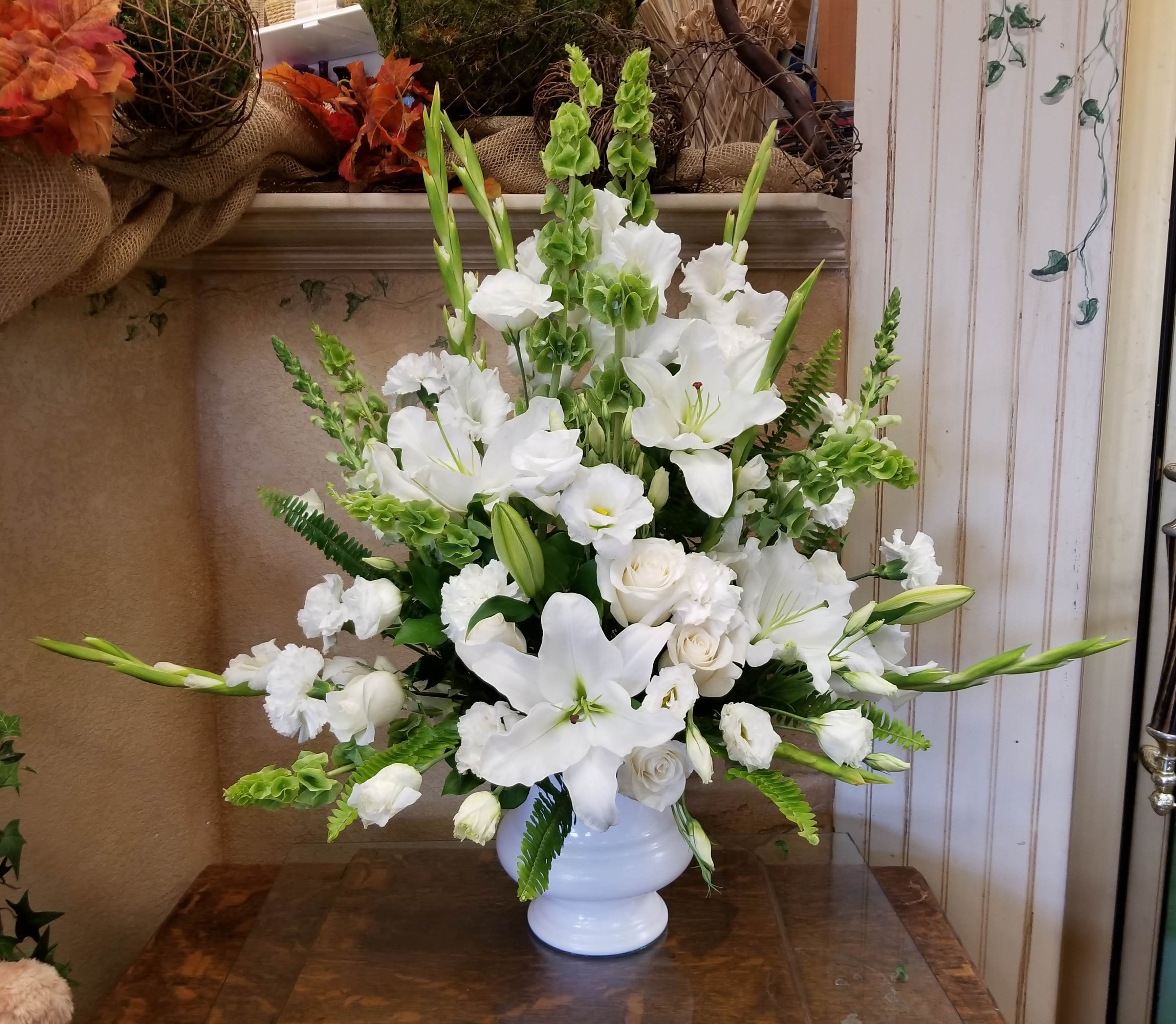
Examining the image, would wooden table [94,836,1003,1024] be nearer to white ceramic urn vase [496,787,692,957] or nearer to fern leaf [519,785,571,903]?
white ceramic urn vase [496,787,692,957]

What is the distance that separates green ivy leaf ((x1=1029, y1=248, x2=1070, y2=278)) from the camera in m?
1.08

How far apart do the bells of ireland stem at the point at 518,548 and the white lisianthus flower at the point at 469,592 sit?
11mm

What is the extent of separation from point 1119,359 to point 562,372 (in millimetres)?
786

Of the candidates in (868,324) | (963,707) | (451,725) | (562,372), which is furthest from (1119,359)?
(451,725)

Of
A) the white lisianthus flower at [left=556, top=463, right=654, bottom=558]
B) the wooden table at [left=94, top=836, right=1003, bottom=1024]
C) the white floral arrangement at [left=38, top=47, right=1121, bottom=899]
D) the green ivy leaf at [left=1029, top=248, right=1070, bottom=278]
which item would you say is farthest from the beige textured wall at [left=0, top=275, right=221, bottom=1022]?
the green ivy leaf at [left=1029, top=248, right=1070, bottom=278]

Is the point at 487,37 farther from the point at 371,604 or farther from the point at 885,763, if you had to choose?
the point at 885,763

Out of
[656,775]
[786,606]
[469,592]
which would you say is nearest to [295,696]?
[469,592]

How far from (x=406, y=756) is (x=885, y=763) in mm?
368

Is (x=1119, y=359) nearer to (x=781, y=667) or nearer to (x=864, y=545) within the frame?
(x=864, y=545)

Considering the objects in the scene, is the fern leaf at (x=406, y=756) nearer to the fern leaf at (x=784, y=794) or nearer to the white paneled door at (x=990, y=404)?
the fern leaf at (x=784, y=794)

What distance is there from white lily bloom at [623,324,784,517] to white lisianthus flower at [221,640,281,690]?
1.14ft

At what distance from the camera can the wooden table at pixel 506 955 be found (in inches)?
32.8

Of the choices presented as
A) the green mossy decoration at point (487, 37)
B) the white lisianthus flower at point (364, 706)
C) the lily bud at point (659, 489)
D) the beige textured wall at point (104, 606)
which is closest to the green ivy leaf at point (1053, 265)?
the green mossy decoration at point (487, 37)

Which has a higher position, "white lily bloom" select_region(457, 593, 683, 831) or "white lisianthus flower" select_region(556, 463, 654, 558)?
"white lisianthus flower" select_region(556, 463, 654, 558)
